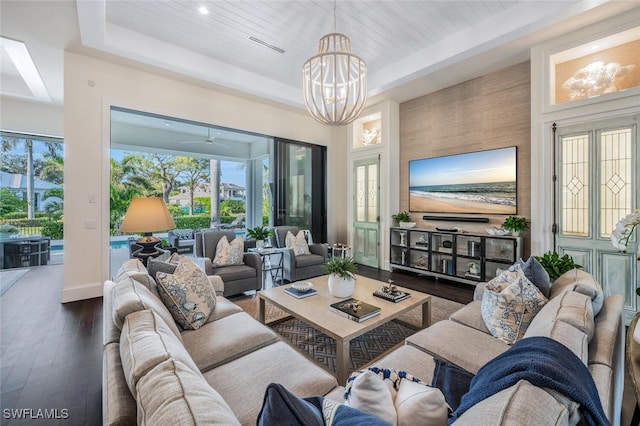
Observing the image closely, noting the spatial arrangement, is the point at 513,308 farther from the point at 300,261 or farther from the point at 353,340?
the point at 300,261

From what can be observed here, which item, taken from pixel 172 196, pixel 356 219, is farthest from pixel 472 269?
pixel 172 196

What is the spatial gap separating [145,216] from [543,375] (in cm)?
308

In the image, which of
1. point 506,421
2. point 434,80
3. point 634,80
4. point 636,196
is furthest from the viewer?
point 434,80

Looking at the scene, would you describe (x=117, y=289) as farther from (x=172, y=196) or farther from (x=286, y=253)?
(x=172, y=196)

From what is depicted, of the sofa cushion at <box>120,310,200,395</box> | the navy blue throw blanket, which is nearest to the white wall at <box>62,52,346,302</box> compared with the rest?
the sofa cushion at <box>120,310,200,395</box>

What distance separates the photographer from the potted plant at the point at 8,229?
5180mm

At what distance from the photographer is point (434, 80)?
4.57 meters

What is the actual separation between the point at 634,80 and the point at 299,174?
5.08 meters

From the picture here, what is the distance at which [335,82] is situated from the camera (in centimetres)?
300

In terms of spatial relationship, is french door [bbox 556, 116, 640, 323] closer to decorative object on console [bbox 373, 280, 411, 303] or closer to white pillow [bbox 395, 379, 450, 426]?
decorative object on console [bbox 373, 280, 411, 303]

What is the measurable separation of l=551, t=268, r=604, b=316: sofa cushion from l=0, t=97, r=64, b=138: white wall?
7936 millimetres

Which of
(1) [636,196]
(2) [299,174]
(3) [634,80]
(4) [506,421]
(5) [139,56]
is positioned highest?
(5) [139,56]

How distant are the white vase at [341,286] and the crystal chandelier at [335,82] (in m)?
1.82

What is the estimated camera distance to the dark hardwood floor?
5.82ft
